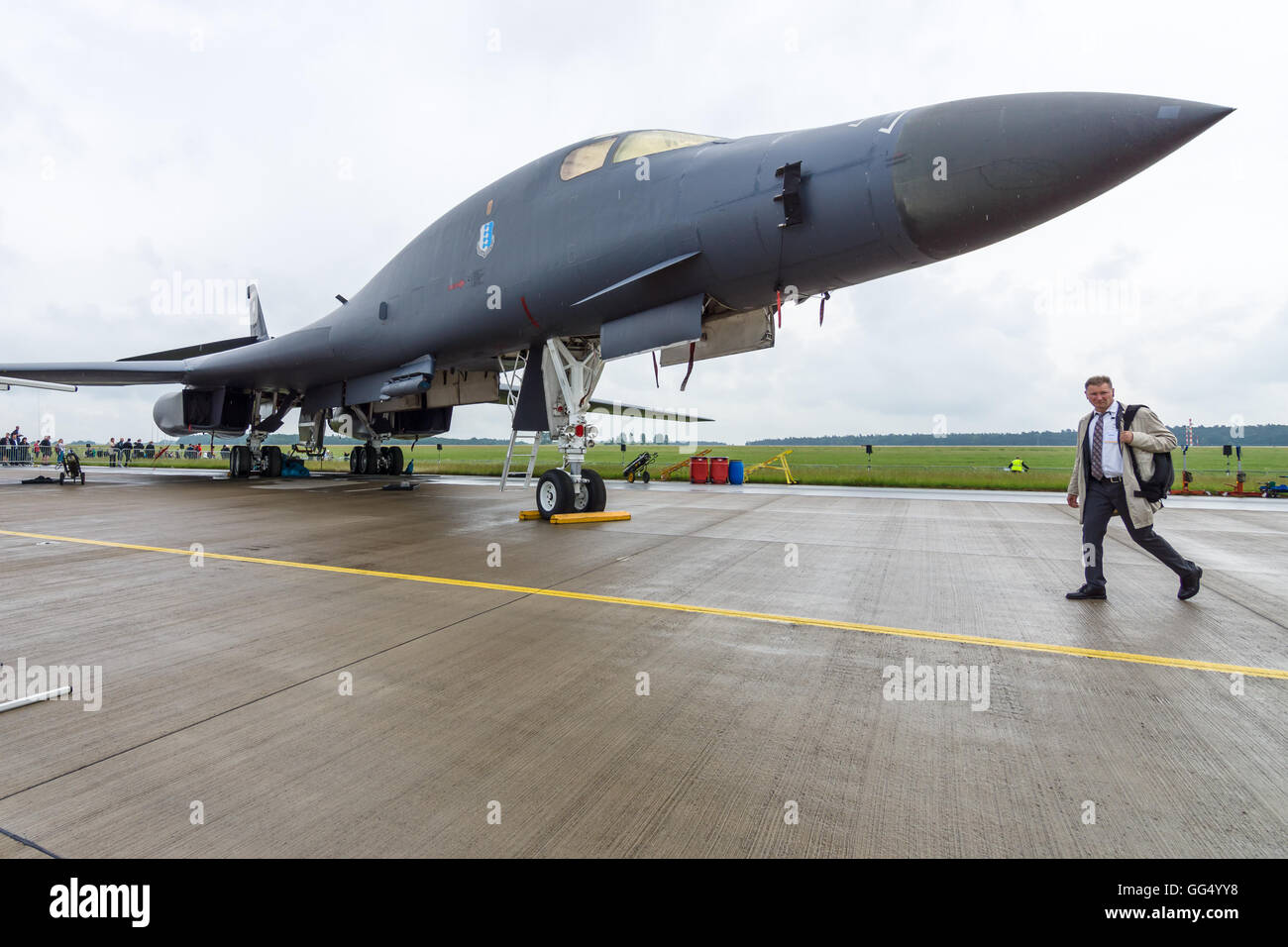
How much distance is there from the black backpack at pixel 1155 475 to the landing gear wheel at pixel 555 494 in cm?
615

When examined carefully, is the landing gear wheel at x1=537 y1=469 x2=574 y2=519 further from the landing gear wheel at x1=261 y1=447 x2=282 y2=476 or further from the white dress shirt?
the landing gear wheel at x1=261 y1=447 x2=282 y2=476

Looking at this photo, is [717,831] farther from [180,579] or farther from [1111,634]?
[180,579]

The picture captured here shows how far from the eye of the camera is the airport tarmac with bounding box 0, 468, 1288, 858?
64.7 inches

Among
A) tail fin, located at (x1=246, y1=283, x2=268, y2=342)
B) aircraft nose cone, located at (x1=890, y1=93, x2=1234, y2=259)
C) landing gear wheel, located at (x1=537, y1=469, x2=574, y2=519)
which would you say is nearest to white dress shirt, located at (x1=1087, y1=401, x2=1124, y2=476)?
Result: aircraft nose cone, located at (x1=890, y1=93, x2=1234, y2=259)

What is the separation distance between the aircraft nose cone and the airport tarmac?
9.30ft

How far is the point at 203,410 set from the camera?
1625 centimetres

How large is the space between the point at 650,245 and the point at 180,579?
17.0 feet

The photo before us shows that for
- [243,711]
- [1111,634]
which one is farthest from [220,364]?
[1111,634]

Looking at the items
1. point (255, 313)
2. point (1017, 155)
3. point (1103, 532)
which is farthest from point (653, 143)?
point (255, 313)

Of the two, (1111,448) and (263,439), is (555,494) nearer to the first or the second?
(1111,448)

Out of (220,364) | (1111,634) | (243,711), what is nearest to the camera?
(243,711)

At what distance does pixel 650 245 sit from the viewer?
20.6 ft
